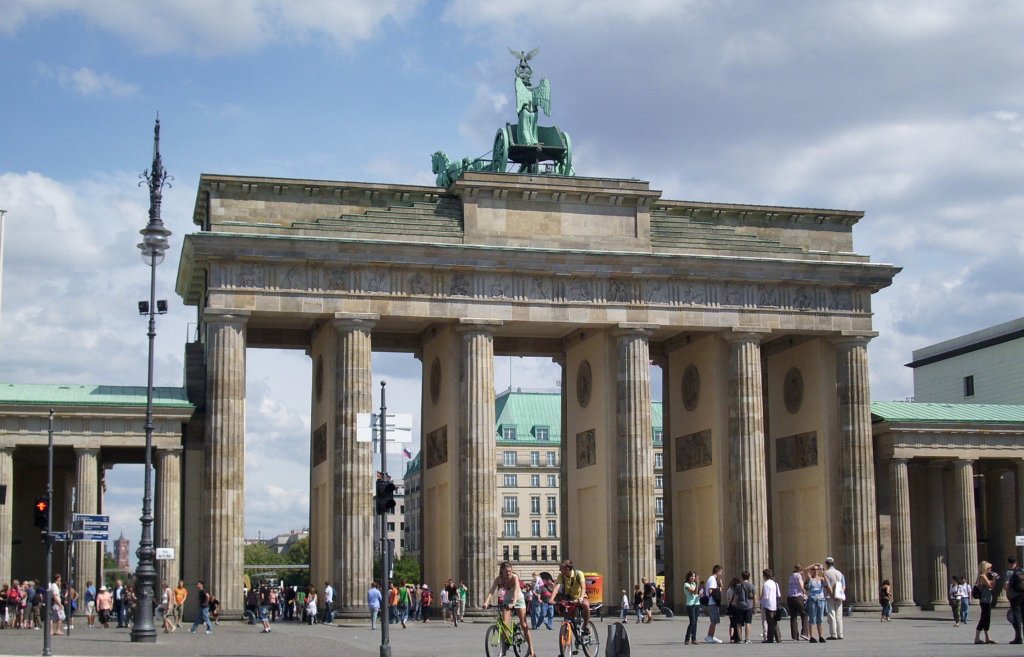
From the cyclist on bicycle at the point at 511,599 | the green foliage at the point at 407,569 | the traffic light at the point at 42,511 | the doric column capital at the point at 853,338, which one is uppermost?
the doric column capital at the point at 853,338

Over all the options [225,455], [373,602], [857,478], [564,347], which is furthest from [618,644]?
[564,347]

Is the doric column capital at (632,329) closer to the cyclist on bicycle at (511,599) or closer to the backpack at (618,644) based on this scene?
the cyclist on bicycle at (511,599)

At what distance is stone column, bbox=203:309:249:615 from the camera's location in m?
55.7

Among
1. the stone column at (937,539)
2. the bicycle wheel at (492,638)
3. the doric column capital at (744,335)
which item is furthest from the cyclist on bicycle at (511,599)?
the stone column at (937,539)

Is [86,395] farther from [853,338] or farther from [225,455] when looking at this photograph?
[853,338]

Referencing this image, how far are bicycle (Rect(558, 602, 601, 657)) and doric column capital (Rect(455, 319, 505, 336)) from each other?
2887 centimetres

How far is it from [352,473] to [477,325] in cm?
767

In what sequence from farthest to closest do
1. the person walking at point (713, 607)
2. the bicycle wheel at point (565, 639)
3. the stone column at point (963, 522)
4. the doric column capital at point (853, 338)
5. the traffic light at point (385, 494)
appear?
1. the stone column at point (963, 522)
2. the doric column capital at point (853, 338)
3. the person walking at point (713, 607)
4. the traffic light at point (385, 494)
5. the bicycle wheel at point (565, 639)

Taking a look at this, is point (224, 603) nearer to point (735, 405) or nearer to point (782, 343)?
point (735, 405)

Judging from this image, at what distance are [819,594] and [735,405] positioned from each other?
22705 mm

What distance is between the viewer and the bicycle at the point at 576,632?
97.4 ft

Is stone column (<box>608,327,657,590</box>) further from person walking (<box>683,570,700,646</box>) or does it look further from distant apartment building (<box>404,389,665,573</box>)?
distant apartment building (<box>404,389,665,573</box>)

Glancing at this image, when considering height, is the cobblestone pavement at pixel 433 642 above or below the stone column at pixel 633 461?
below

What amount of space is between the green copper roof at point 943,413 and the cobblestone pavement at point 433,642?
42.6 ft
